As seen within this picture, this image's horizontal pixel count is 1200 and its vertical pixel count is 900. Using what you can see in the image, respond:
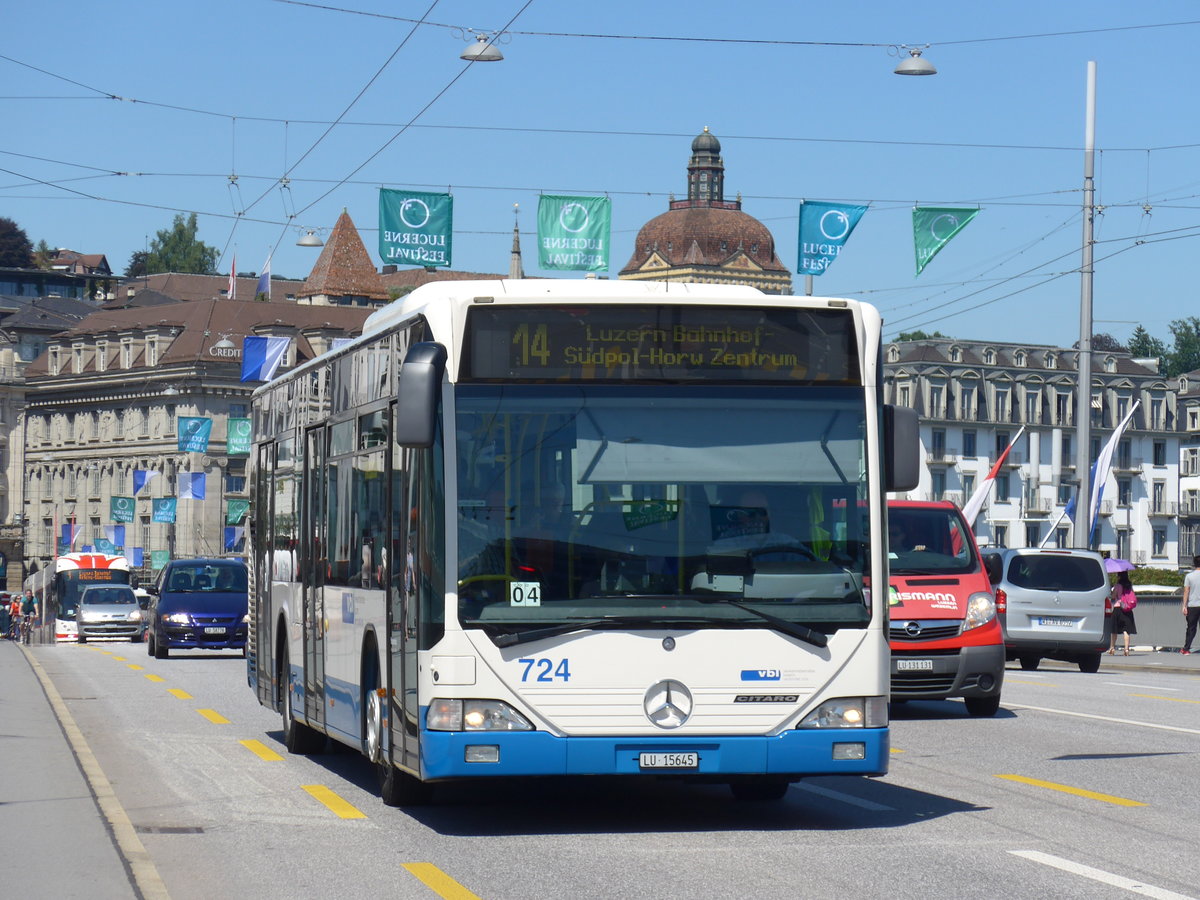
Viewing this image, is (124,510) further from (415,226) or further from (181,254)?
(181,254)

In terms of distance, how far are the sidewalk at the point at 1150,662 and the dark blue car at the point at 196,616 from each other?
12.8 meters

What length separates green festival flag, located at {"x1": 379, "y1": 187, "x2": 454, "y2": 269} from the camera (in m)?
30.2

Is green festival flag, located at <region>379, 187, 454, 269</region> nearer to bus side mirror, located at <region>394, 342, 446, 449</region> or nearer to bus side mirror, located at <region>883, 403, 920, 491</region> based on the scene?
bus side mirror, located at <region>883, 403, 920, 491</region>

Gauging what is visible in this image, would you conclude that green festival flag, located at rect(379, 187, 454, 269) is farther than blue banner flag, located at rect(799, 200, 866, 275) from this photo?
No

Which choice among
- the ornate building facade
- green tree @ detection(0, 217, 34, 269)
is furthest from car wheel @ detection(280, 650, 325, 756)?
green tree @ detection(0, 217, 34, 269)

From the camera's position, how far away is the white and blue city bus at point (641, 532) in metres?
10.5

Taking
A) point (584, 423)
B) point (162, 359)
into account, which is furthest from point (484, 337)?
point (162, 359)

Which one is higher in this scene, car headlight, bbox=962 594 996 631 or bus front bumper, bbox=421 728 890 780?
car headlight, bbox=962 594 996 631

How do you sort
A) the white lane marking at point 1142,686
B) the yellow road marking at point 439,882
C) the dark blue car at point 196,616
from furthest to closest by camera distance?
1. the dark blue car at point 196,616
2. the white lane marking at point 1142,686
3. the yellow road marking at point 439,882

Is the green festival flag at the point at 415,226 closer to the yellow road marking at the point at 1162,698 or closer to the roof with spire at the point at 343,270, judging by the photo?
the yellow road marking at the point at 1162,698

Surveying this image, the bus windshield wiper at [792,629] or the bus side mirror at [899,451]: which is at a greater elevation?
the bus side mirror at [899,451]

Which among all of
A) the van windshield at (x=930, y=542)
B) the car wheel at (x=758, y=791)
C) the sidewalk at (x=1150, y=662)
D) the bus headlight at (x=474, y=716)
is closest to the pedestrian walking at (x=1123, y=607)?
the sidewalk at (x=1150, y=662)

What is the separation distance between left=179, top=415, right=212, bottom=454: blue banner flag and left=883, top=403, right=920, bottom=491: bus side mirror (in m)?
52.6

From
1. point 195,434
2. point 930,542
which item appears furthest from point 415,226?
point 195,434
